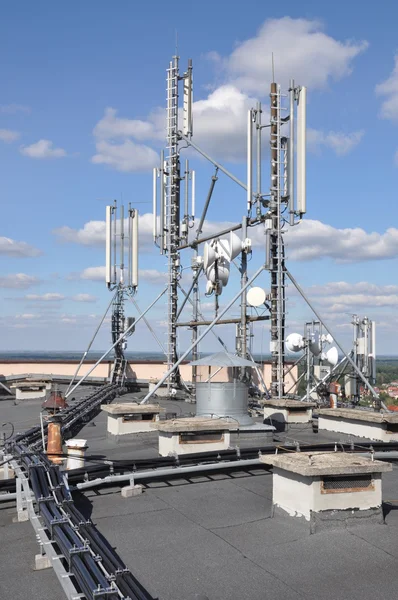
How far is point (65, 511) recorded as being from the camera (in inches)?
334

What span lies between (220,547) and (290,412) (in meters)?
12.8

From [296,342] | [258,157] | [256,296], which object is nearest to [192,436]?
[256,296]

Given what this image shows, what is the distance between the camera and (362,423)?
1806cm

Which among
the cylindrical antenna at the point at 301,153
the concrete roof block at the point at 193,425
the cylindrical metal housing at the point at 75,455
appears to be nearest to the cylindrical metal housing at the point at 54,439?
the cylindrical metal housing at the point at 75,455

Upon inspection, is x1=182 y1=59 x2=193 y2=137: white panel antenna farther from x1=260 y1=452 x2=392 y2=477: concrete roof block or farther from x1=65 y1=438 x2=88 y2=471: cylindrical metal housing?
x1=260 y1=452 x2=392 y2=477: concrete roof block

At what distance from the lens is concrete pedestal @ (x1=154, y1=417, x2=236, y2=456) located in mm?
13805

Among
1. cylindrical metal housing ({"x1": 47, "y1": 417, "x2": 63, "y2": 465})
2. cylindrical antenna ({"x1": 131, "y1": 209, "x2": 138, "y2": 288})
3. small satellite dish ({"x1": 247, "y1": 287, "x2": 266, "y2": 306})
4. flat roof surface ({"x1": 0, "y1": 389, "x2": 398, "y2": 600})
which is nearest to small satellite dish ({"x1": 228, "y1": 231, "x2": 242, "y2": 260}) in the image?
small satellite dish ({"x1": 247, "y1": 287, "x2": 266, "y2": 306})

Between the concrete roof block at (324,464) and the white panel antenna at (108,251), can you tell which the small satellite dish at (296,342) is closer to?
the white panel antenna at (108,251)

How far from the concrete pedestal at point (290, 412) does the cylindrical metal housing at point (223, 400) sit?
3237mm

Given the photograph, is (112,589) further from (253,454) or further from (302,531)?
(253,454)

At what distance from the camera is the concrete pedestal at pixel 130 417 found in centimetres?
1785

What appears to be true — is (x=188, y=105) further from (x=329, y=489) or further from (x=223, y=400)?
(x=329, y=489)

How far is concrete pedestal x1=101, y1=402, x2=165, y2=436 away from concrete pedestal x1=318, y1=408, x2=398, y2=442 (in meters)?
5.51

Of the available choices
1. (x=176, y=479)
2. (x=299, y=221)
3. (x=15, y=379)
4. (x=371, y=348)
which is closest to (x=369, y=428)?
(x=176, y=479)
